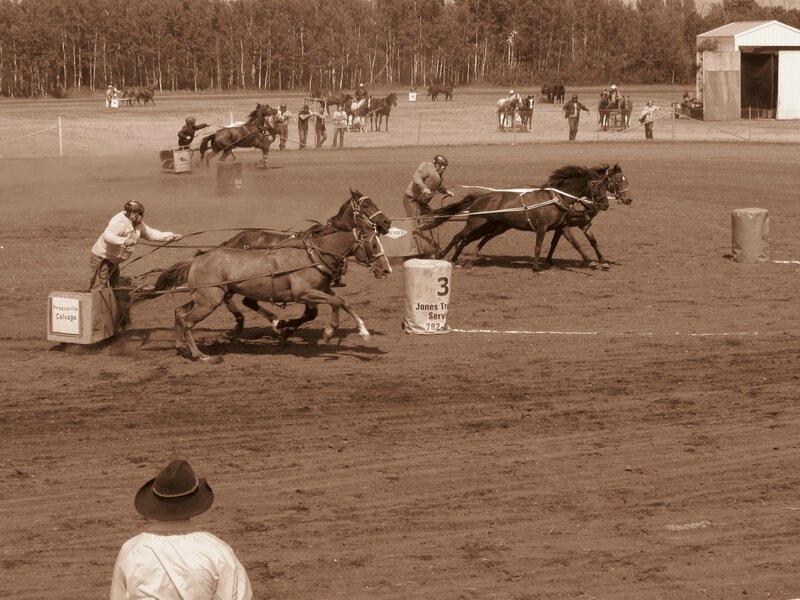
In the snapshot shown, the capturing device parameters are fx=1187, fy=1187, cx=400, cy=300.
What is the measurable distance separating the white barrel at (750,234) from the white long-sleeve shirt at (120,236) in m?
10.3

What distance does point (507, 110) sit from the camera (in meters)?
49.1

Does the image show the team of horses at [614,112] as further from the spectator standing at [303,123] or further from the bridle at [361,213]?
the bridle at [361,213]

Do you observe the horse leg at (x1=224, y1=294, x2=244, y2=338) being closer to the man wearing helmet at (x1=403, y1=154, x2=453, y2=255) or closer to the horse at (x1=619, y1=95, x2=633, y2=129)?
the man wearing helmet at (x1=403, y1=154, x2=453, y2=255)

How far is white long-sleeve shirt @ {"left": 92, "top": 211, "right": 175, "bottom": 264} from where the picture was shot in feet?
45.8

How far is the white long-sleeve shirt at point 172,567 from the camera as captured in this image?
4.60m

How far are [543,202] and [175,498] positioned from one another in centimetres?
1516

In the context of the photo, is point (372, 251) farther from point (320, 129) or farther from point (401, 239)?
point (320, 129)

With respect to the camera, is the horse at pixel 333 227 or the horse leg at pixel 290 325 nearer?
the horse at pixel 333 227

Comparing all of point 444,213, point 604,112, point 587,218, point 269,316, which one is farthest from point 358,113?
point 269,316

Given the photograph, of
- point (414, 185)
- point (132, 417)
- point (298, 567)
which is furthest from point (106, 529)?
point (414, 185)

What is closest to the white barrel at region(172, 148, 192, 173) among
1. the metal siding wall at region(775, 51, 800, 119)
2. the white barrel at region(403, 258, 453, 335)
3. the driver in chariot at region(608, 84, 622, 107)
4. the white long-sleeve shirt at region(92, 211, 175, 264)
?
the white long-sleeve shirt at region(92, 211, 175, 264)

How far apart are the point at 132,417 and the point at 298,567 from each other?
4.13m

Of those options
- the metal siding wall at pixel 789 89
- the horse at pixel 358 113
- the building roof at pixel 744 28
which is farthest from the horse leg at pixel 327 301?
the building roof at pixel 744 28

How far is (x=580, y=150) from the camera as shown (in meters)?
40.3
